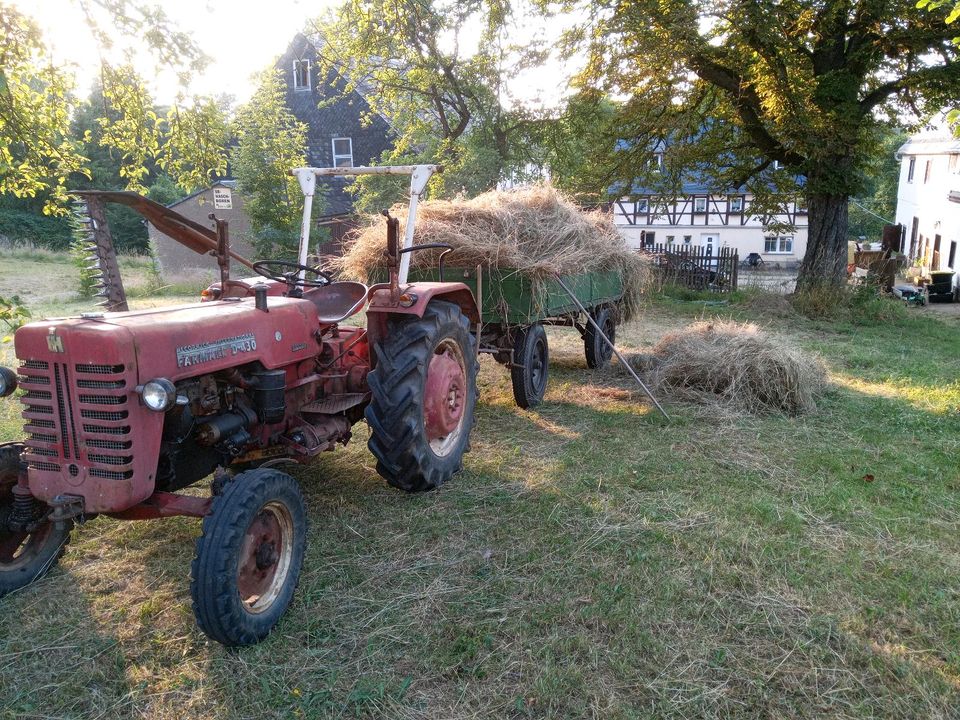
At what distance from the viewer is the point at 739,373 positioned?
6.20m

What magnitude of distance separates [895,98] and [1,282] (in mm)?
20974

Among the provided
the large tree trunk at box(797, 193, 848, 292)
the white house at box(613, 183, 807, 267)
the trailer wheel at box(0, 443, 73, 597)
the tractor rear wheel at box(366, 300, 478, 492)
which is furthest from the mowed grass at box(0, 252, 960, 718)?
the white house at box(613, 183, 807, 267)

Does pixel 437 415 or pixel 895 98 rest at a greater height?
pixel 895 98

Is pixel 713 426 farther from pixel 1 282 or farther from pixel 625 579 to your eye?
pixel 1 282

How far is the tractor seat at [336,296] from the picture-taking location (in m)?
4.30

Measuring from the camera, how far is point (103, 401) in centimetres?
257

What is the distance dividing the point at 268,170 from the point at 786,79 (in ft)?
33.0

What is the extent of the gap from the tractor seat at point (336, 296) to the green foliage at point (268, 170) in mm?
11038

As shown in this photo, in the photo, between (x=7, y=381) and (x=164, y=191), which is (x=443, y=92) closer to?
(x=7, y=381)

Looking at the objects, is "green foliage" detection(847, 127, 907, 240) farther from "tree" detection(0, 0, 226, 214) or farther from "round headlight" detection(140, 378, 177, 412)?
"round headlight" detection(140, 378, 177, 412)

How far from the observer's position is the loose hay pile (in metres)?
6.04

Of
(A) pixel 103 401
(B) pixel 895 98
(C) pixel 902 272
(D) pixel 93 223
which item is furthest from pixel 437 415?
(C) pixel 902 272

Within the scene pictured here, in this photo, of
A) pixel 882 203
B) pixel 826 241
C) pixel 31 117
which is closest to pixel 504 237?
pixel 31 117

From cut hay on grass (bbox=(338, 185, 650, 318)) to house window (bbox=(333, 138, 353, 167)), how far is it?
17102 millimetres
